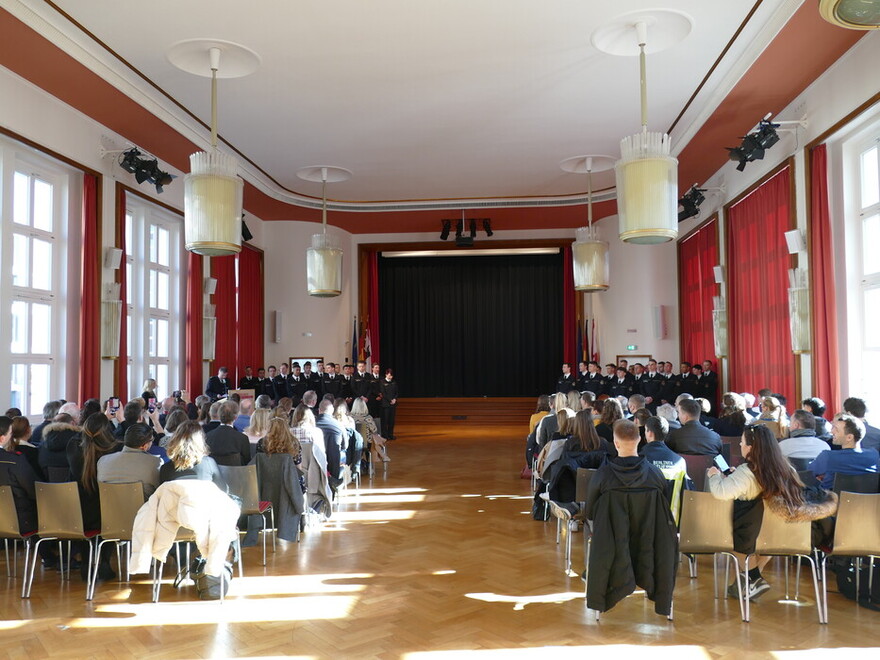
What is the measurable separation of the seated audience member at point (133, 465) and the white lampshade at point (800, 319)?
25.3 feet

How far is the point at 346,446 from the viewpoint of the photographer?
839 cm

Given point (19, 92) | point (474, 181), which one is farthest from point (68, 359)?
point (474, 181)

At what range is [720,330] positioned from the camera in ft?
41.8

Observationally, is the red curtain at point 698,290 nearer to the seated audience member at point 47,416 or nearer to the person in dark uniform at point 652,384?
the person in dark uniform at point 652,384

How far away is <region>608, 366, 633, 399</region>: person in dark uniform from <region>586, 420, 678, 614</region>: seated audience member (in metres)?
11.0

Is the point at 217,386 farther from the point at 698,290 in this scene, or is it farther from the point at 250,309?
the point at 698,290

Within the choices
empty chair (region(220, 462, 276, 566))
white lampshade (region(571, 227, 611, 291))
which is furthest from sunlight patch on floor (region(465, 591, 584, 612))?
white lampshade (region(571, 227, 611, 291))

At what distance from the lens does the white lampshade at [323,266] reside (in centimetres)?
1283

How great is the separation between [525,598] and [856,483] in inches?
91.6

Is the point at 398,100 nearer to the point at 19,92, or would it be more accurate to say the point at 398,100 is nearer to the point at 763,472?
the point at 19,92

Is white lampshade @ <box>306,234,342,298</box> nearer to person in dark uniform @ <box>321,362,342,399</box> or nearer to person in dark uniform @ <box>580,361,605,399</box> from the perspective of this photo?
person in dark uniform @ <box>321,362,342,399</box>

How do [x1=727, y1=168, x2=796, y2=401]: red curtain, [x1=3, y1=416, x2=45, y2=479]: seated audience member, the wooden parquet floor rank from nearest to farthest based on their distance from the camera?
the wooden parquet floor
[x1=3, y1=416, x2=45, y2=479]: seated audience member
[x1=727, y1=168, x2=796, y2=401]: red curtain

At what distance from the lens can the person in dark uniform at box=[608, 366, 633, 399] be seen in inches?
594

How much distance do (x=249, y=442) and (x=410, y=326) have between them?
1728 cm
